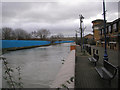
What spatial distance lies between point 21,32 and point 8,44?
54265 millimetres

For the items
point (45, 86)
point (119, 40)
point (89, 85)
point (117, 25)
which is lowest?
point (45, 86)

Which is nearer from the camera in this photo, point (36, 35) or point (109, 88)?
point (109, 88)

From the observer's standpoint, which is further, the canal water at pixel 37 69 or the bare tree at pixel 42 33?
the bare tree at pixel 42 33

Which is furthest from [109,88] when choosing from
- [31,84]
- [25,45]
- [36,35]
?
[36,35]

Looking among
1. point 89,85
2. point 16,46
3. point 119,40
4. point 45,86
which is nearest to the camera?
point 89,85

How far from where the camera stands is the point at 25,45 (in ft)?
141

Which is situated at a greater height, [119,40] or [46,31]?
[46,31]

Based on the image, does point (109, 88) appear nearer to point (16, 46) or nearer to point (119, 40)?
point (119, 40)

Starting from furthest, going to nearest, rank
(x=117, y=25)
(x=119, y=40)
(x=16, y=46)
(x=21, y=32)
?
(x=21, y=32) → (x=16, y=46) → (x=117, y=25) → (x=119, y=40)

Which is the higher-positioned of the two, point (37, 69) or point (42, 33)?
point (42, 33)

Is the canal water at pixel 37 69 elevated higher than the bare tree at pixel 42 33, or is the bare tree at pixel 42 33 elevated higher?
the bare tree at pixel 42 33

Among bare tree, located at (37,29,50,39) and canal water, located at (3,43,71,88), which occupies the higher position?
bare tree, located at (37,29,50,39)

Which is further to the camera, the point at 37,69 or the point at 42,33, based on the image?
the point at 42,33

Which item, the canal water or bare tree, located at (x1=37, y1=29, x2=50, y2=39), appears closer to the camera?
the canal water
